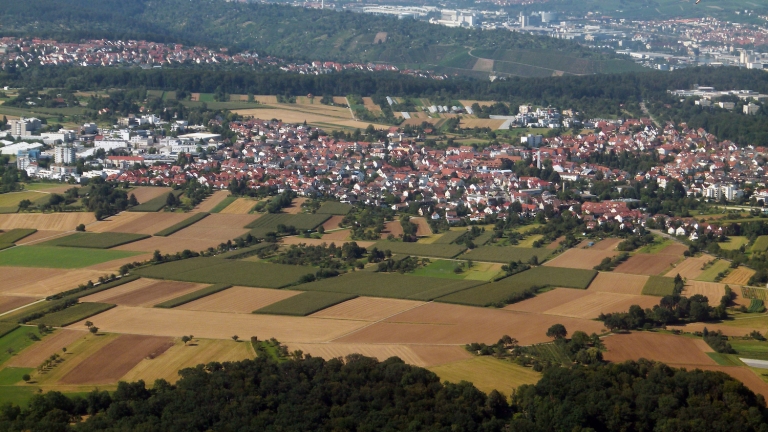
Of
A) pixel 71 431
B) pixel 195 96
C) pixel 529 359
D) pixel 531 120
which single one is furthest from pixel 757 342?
pixel 195 96

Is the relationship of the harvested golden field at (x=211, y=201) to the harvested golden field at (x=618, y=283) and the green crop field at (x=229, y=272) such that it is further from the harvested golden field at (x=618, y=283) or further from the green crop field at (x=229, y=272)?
the harvested golden field at (x=618, y=283)

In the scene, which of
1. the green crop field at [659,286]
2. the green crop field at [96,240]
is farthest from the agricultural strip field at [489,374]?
the green crop field at [96,240]

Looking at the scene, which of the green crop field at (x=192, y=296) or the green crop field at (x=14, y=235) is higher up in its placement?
the green crop field at (x=192, y=296)

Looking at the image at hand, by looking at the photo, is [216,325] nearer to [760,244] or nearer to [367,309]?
[367,309]

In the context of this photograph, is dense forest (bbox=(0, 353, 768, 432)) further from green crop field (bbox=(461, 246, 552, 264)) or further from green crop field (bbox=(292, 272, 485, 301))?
green crop field (bbox=(461, 246, 552, 264))

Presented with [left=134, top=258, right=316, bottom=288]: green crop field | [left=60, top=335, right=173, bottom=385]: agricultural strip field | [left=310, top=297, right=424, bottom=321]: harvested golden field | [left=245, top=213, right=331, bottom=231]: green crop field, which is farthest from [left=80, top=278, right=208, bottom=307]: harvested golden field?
[left=245, top=213, right=331, bottom=231]: green crop field

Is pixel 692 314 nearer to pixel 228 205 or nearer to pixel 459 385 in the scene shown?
pixel 459 385
